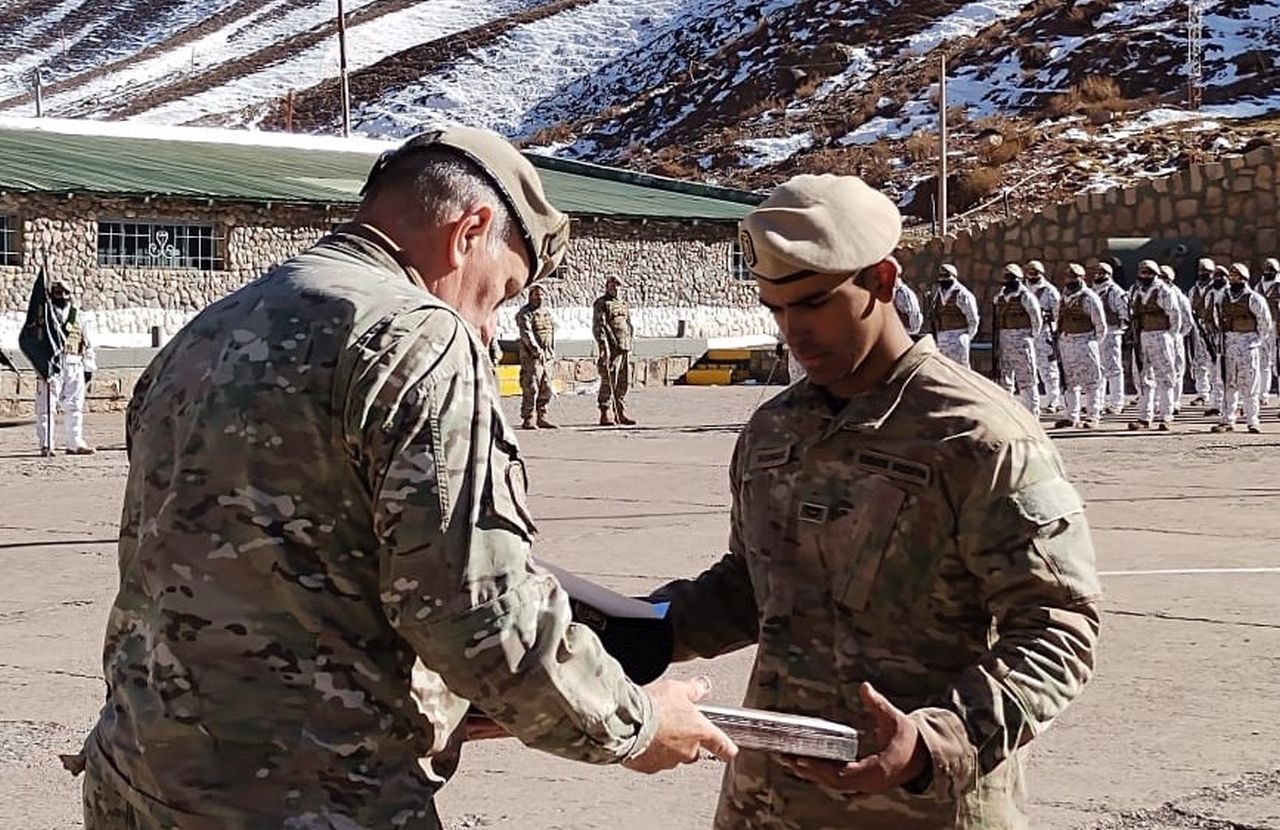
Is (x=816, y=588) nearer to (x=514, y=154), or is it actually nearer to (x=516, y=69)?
(x=514, y=154)

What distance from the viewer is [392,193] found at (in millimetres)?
3287

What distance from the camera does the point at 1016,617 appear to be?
11.4ft

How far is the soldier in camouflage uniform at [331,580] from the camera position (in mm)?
3021

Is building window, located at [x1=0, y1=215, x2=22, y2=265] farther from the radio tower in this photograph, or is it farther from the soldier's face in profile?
the radio tower

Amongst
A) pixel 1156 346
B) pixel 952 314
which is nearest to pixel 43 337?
pixel 952 314

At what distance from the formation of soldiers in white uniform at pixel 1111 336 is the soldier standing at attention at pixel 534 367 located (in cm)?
432

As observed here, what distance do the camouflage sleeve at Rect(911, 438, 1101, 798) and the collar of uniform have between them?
0.21 m

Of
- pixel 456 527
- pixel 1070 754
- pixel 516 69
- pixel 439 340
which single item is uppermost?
pixel 516 69

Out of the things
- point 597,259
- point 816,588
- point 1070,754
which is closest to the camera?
point 816,588

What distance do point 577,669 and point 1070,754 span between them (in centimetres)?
474

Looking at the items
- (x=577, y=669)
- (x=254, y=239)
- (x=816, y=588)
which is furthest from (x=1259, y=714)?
(x=254, y=239)

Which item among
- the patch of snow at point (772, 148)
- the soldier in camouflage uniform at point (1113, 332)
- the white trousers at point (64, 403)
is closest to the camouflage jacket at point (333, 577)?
the white trousers at point (64, 403)

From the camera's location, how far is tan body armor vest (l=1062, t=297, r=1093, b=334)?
950 inches

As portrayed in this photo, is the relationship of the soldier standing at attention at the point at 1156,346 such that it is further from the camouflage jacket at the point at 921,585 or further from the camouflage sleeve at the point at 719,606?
the camouflage jacket at the point at 921,585
